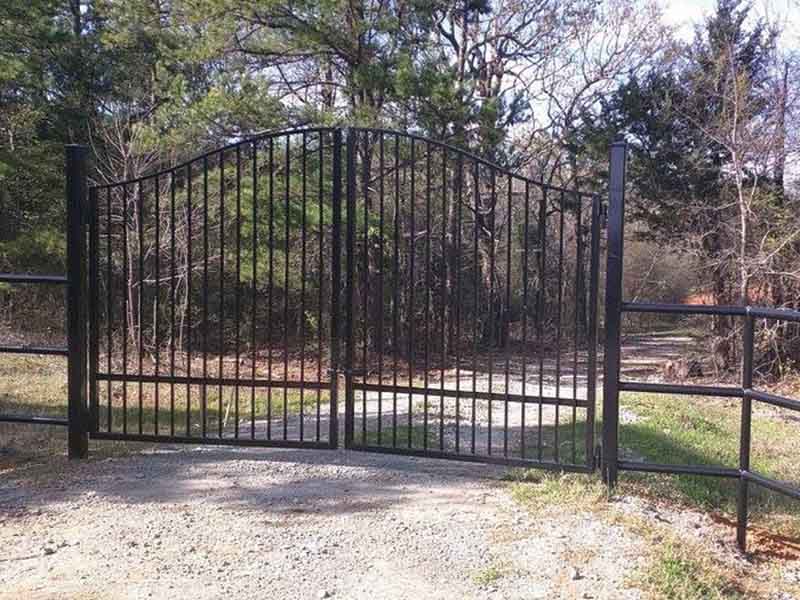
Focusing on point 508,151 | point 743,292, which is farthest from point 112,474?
point 508,151

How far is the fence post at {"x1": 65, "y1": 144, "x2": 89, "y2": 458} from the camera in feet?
16.1

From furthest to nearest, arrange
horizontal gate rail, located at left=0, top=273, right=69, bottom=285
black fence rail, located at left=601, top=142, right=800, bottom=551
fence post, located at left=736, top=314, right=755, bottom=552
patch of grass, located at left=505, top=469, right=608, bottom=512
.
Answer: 1. horizontal gate rail, located at left=0, top=273, right=69, bottom=285
2. patch of grass, located at left=505, top=469, right=608, bottom=512
3. black fence rail, located at left=601, top=142, right=800, bottom=551
4. fence post, located at left=736, top=314, right=755, bottom=552

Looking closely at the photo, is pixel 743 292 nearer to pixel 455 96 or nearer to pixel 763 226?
pixel 763 226

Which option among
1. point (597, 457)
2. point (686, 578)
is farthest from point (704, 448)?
point (686, 578)

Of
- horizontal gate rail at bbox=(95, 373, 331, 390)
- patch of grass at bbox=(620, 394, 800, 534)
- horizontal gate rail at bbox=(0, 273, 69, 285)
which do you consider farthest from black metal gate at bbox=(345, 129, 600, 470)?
horizontal gate rail at bbox=(0, 273, 69, 285)

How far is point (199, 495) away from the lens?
172 inches

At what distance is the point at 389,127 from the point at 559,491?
406 inches

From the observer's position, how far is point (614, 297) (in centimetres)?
427

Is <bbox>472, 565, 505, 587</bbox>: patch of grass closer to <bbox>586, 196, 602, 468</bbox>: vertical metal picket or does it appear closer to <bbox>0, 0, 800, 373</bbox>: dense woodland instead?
<bbox>586, 196, 602, 468</bbox>: vertical metal picket

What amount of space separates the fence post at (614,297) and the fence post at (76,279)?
3.45m

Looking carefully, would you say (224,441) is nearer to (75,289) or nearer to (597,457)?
(75,289)

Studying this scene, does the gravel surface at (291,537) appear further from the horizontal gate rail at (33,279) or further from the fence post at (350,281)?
the horizontal gate rail at (33,279)

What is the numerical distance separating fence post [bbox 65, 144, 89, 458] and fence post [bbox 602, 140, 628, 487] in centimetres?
345

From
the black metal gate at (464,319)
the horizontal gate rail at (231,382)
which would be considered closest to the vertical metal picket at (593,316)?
the black metal gate at (464,319)
